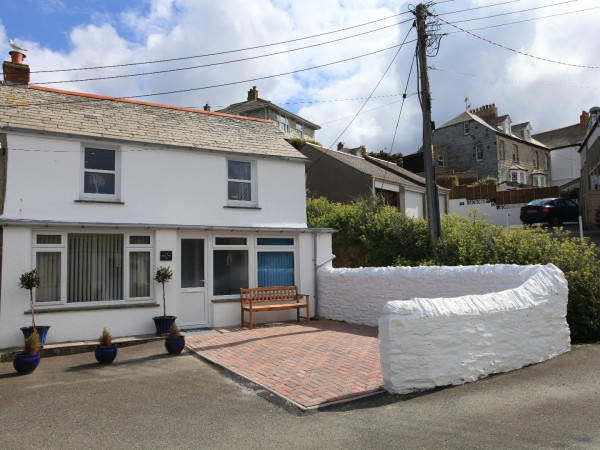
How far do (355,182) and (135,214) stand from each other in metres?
14.1

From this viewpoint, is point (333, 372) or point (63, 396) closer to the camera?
point (63, 396)

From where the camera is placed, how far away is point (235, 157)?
46.8ft

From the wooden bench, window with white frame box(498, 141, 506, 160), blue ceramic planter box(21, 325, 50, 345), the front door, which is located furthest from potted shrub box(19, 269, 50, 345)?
window with white frame box(498, 141, 506, 160)

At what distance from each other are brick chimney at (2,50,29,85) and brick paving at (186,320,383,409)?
28.6ft

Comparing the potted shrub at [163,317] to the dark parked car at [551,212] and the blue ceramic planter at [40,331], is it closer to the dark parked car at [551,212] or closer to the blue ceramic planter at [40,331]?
the blue ceramic planter at [40,331]

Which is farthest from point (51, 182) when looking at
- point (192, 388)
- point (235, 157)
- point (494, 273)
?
point (494, 273)

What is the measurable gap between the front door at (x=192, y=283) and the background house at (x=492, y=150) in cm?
3347

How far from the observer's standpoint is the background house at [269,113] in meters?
35.5

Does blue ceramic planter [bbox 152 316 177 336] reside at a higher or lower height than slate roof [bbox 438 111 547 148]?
lower

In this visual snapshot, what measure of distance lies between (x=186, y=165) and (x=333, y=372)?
8.05 m

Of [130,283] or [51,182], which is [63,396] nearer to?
[130,283]

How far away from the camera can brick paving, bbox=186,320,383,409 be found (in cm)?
659

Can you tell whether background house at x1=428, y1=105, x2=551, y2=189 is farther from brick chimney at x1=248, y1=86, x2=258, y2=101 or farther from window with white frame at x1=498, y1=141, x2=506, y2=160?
brick chimney at x1=248, y1=86, x2=258, y2=101

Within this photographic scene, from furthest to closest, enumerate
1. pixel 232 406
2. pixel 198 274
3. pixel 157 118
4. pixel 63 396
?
1. pixel 157 118
2. pixel 198 274
3. pixel 63 396
4. pixel 232 406
